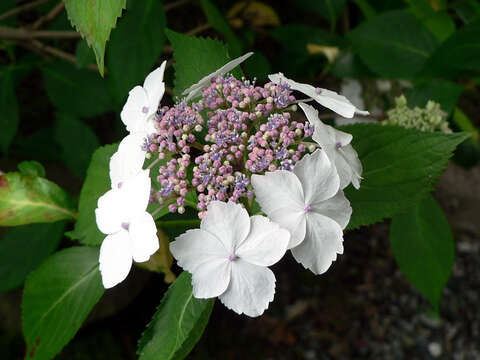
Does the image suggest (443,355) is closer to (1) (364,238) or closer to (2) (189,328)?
(1) (364,238)

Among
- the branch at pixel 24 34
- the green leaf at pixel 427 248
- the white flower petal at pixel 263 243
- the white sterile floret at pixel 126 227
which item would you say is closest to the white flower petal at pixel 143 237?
the white sterile floret at pixel 126 227

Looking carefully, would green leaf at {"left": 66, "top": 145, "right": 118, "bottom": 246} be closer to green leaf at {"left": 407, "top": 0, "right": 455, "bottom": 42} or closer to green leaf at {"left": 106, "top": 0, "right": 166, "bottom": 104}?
green leaf at {"left": 106, "top": 0, "right": 166, "bottom": 104}

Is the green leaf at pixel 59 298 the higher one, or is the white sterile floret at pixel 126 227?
the white sterile floret at pixel 126 227

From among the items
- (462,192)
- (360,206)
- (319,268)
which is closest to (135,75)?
(360,206)

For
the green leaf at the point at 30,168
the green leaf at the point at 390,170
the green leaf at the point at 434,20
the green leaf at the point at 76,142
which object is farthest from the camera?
the green leaf at the point at 434,20

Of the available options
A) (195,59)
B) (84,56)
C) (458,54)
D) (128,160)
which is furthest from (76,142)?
(458,54)

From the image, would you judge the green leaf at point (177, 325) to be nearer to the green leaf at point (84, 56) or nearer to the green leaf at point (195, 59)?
the green leaf at point (195, 59)

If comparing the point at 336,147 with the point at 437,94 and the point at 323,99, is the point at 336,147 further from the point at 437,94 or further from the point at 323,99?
the point at 437,94
